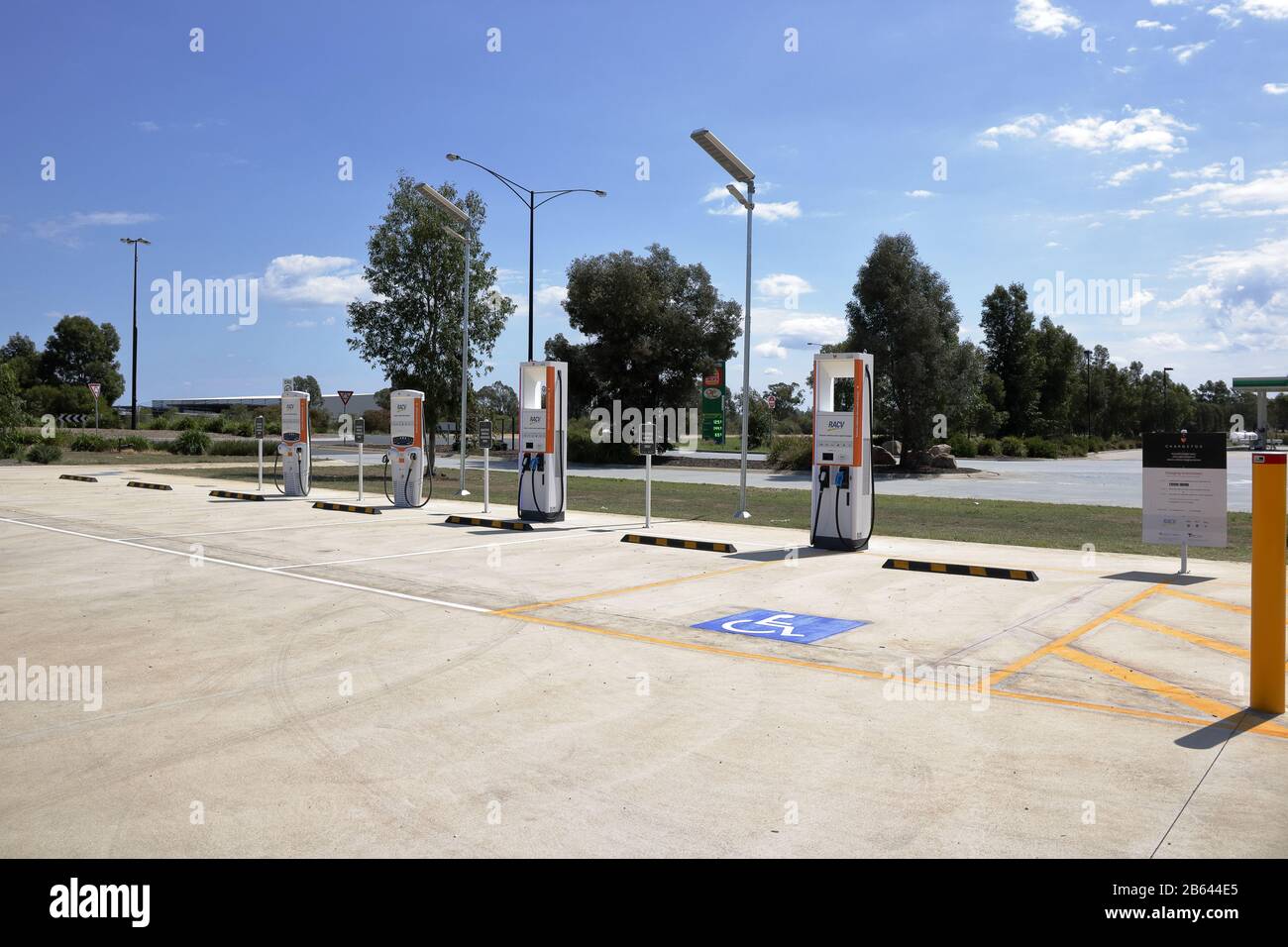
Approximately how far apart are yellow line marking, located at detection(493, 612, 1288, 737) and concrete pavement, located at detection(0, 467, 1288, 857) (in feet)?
0.12

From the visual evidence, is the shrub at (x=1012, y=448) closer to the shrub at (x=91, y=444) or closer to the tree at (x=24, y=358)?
the shrub at (x=91, y=444)

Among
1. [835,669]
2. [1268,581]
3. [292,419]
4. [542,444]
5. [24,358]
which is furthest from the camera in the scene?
[24,358]

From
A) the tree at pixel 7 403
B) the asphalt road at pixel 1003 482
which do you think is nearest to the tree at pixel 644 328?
the asphalt road at pixel 1003 482

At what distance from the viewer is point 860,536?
566 inches

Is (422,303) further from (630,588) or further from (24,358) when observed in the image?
(24,358)

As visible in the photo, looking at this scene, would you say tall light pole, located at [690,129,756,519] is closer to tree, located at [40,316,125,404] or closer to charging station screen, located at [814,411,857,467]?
charging station screen, located at [814,411,857,467]

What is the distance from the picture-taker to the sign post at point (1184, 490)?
1148cm

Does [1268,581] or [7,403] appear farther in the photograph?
[7,403]

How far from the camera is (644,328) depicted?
168 feet

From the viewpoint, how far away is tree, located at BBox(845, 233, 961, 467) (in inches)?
1641

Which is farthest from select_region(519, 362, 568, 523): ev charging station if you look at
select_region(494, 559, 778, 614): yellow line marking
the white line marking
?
the white line marking

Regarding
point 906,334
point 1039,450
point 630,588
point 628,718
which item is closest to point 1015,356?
point 1039,450

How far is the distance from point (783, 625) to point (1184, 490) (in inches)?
246
